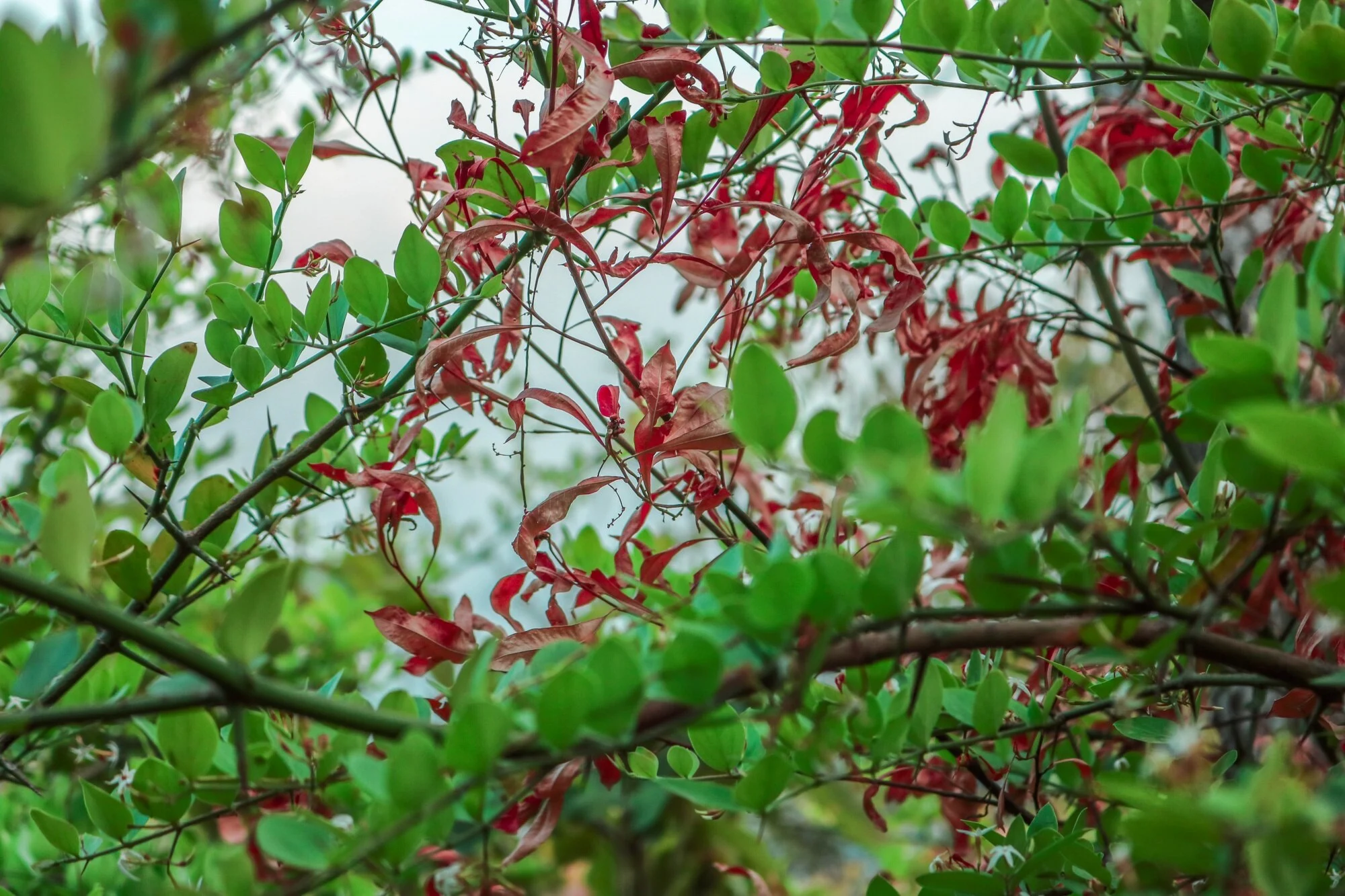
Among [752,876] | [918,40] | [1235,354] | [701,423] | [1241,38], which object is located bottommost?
[752,876]

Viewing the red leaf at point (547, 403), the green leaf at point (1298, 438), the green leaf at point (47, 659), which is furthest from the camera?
the red leaf at point (547, 403)

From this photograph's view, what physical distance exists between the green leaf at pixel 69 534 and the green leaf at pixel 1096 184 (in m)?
0.55

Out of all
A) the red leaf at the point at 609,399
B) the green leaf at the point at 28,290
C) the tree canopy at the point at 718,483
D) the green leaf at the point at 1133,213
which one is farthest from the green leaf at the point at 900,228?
the green leaf at the point at 28,290

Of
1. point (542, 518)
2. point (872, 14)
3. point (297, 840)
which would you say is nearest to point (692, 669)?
point (297, 840)

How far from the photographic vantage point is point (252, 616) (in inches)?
12.2

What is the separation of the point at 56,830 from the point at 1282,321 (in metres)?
0.62

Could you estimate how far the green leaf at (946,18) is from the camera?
0.51 meters

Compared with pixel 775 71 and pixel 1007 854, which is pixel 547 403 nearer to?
pixel 775 71

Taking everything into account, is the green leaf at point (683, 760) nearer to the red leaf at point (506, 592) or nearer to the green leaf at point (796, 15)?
the red leaf at point (506, 592)

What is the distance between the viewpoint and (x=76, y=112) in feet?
0.76

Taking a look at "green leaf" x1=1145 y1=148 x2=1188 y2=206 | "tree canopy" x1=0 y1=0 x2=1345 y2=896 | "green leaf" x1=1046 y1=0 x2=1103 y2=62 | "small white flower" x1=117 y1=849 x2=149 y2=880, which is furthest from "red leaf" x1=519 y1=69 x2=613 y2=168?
"small white flower" x1=117 y1=849 x2=149 y2=880

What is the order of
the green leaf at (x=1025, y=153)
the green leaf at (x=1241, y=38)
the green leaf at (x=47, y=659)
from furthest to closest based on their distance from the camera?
1. the green leaf at (x=1025, y=153)
2. the green leaf at (x=1241, y=38)
3. the green leaf at (x=47, y=659)

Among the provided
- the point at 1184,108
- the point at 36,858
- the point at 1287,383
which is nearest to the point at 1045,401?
the point at 1184,108

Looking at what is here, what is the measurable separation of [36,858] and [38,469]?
586mm
